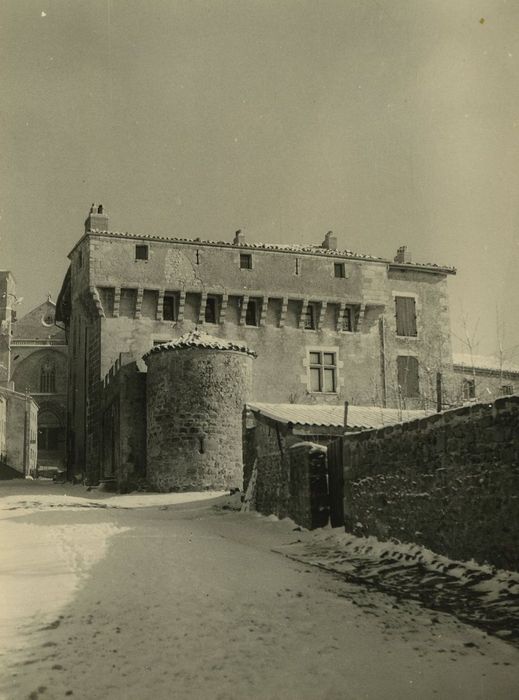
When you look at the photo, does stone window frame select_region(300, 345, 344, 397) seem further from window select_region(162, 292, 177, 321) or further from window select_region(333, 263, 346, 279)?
window select_region(162, 292, 177, 321)

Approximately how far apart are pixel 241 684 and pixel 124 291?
2228 cm

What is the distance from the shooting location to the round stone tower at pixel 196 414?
815 inches

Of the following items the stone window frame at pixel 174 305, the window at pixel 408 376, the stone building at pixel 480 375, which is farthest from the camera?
the stone building at pixel 480 375

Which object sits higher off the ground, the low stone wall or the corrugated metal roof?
the corrugated metal roof

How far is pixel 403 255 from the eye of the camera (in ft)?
102

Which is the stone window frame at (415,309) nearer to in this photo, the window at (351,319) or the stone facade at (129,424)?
the window at (351,319)

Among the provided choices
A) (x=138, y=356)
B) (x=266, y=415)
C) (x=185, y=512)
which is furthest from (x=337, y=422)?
(x=138, y=356)

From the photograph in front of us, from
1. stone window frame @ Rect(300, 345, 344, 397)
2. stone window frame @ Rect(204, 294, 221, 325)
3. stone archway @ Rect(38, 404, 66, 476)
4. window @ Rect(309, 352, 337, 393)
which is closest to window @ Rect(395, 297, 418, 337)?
stone window frame @ Rect(300, 345, 344, 397)

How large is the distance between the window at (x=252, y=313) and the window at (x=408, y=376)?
20.0ft

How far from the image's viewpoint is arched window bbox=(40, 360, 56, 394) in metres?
59.5

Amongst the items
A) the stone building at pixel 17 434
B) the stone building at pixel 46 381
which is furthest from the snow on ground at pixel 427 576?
the stone building at pixel 46 381

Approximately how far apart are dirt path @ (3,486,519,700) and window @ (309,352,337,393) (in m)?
19.6

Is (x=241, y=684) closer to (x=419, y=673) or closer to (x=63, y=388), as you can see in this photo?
(x=419, y=673)

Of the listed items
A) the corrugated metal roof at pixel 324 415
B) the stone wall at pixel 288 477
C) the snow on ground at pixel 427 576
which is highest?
the corrugated metal roof at pixel 324 415
